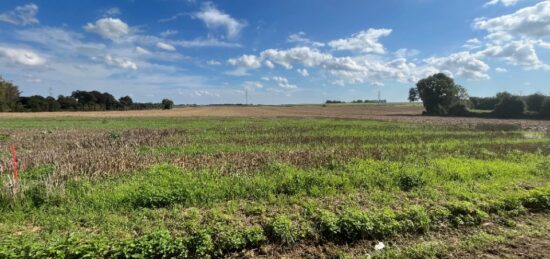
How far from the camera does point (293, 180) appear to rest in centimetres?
877

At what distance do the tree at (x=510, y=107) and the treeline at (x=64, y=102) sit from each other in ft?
321

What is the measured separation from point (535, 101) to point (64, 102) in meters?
126

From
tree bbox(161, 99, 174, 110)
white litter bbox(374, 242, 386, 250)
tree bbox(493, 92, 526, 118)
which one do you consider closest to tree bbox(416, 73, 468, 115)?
tree bbox(493, 92, 526, 118)

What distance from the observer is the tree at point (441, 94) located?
239 ft

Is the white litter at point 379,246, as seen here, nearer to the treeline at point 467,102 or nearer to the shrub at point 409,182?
the shrub at point 409,182

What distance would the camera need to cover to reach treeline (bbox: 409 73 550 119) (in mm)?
56031

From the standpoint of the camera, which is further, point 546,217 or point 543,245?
point 546,217

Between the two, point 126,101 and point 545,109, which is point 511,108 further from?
point 126,101

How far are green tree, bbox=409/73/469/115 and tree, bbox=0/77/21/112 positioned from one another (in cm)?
11150

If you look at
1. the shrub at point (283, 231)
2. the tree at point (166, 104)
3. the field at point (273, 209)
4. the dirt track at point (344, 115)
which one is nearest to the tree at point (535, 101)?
the dirt track at point (344, 115)

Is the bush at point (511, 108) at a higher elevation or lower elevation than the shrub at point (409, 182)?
higher

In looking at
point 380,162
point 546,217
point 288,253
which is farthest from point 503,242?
point 380,162

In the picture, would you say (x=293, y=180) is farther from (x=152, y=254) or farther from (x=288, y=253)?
(x=152, y=254)

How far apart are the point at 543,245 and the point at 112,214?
29.1 feet
